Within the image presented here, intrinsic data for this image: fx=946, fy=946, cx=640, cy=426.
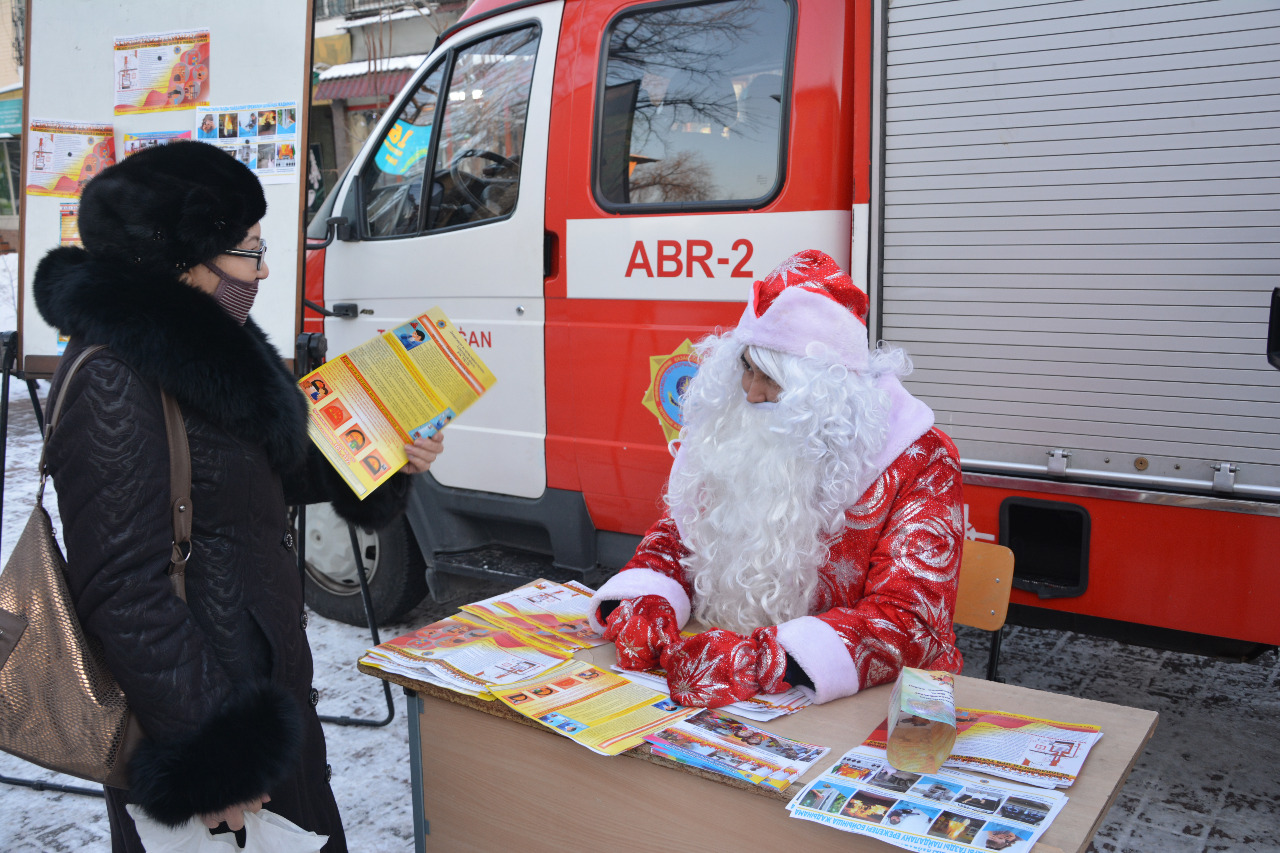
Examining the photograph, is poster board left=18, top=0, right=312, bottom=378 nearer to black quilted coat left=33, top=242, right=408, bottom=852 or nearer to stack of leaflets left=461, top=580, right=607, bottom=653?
stack of leaflets left=461, top=580, right=607, bottom=653

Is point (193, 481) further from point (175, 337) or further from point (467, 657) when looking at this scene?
point (467, 657)

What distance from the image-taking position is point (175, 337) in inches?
63.6

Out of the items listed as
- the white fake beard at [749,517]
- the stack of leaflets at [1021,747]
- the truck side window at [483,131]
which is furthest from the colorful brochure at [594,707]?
the truck side window at [483,131]

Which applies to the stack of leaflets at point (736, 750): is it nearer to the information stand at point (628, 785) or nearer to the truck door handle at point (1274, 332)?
the information stand at point (628, 785)

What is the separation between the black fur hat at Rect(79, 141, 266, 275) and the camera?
5.38 ft

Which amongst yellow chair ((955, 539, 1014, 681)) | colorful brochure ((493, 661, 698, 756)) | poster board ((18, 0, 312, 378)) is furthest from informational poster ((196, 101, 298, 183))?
yellow chair ((955, 539, 1014, 681))

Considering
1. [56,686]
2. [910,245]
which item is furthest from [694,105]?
[56,686]

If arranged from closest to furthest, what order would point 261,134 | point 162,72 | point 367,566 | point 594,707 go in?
point 594,707 → point 261,134 → point 162,72 → point 367,566

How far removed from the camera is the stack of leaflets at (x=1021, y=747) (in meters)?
1.53

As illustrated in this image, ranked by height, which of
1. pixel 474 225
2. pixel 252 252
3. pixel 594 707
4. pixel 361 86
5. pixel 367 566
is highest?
pixel 361 86

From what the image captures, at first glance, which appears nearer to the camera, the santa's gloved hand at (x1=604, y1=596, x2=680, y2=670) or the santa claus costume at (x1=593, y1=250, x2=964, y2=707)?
the santa claus costume at (x1=593, y1=250, x2=964, y2=707)

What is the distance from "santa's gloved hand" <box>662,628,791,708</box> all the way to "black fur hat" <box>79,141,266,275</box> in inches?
46.7

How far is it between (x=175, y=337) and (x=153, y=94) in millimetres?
2057

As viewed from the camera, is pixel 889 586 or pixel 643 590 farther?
pixel 643 590
